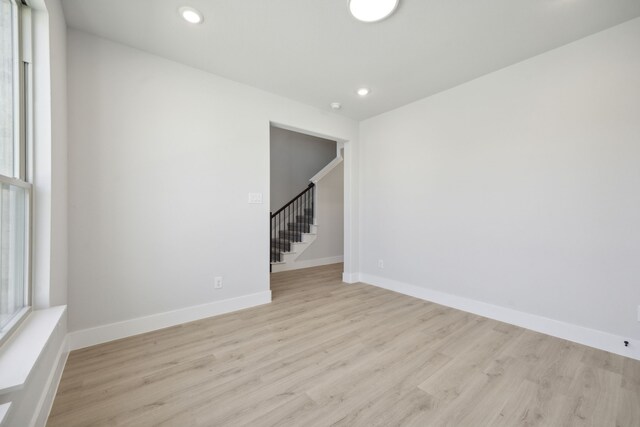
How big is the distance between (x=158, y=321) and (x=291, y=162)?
182 inches

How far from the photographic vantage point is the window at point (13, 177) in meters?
1.25

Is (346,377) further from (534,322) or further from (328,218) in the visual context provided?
(328,218)

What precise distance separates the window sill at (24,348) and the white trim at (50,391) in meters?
0.36

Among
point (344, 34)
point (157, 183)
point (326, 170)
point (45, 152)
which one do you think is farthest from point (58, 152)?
point (326, 170)

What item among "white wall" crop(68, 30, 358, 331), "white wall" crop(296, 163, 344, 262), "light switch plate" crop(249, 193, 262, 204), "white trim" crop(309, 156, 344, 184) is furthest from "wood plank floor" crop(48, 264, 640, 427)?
"white trim" crop(309, 156, 344, 184)

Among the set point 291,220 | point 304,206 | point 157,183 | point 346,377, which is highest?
point 157,183

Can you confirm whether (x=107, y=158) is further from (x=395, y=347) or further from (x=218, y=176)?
(x=395, y=347)

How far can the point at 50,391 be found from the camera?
1.49 meters

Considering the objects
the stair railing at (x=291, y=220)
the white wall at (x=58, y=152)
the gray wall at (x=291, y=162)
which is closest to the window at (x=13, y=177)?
the white wall at (x=58, y=152)

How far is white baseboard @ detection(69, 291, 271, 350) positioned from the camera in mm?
2131

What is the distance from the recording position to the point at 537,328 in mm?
2428

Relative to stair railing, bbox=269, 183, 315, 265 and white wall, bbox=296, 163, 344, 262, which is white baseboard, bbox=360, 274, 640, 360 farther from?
stair railing, bbox=269, 183, 315, 265

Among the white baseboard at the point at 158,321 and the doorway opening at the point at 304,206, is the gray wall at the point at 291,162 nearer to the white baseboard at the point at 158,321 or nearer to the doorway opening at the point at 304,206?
the doorway opening at the point at 304,206

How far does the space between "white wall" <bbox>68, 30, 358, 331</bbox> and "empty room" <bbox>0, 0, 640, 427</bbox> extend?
18 mm
